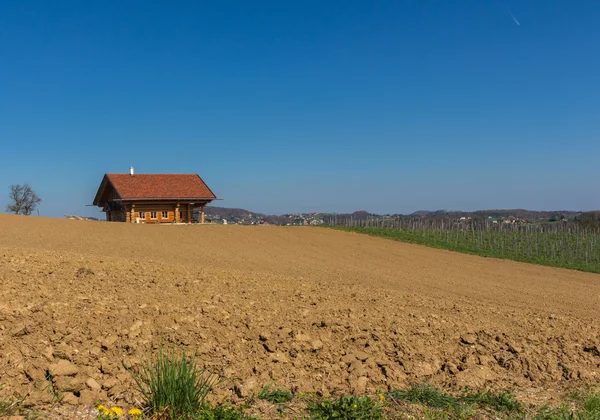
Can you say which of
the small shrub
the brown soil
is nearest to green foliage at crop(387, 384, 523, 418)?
the small shrub

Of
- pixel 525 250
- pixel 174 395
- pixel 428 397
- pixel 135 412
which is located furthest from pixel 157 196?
pixel 135 412

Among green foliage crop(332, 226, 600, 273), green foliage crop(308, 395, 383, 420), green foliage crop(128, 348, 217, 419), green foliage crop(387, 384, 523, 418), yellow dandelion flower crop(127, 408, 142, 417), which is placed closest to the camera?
yellow dandelion flower crop(127, 408, 142, 417)

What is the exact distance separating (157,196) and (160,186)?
136 cm

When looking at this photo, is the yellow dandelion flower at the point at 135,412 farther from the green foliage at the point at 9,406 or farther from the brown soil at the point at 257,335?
the green foliage at the point at 9,406

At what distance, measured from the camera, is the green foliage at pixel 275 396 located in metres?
4.65

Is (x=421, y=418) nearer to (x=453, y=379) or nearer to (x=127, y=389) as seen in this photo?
(x=453, y=379)

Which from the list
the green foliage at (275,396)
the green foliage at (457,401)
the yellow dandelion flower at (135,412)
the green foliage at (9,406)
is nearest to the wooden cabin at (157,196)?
the green foliage at (9,406)

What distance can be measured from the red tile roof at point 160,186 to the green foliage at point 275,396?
96.0 feet

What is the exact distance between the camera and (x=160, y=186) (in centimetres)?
3422

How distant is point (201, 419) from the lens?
408 cm

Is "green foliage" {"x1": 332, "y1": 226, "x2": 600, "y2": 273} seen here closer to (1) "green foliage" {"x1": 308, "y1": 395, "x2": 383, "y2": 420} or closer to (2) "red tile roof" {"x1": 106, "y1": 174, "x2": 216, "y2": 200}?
(2) "red tile roof" {"x1": 106, "y1": 174, "x2": 216, "y2": 200}

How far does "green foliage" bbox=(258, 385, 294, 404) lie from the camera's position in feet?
15.3

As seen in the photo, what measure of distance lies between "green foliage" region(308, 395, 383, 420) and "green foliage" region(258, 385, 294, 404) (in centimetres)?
26

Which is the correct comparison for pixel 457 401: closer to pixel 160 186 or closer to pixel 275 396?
pixel 275 396
